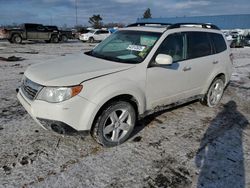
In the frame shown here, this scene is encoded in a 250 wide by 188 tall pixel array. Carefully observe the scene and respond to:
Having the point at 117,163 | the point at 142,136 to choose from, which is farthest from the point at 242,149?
the point at 117,163

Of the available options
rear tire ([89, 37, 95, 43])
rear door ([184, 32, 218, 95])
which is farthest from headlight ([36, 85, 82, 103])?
rear tire ([89, 37, 95, 43])

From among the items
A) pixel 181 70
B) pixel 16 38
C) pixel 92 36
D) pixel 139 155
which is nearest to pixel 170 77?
pixel 181 70

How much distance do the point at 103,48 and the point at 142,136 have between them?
1.82 meters

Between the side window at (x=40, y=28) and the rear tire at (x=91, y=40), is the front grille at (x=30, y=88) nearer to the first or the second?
the side window at (x=40, y=28)

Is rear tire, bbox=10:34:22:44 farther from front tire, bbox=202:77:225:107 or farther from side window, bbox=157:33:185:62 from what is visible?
side window, bbox=157:33:185:62

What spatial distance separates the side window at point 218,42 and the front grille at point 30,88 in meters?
3.79

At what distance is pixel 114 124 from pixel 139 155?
1.88ft

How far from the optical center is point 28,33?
958 inches

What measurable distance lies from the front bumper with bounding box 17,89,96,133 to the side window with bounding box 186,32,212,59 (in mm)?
2396

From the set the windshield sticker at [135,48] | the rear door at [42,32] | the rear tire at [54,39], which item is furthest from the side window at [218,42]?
the rear tire at [54,39]

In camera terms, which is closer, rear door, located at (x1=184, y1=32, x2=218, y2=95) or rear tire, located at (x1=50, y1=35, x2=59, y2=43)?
rear door, located at (x1=184, y1=32, x2=218, y2=95)

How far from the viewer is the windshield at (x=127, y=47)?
4.12 m

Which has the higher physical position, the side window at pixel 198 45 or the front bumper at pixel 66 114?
the side window at pixel 198 45

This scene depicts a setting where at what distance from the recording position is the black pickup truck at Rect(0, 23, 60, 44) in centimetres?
2319
